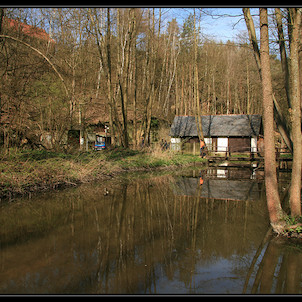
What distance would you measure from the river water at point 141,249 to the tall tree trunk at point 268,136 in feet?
2.13

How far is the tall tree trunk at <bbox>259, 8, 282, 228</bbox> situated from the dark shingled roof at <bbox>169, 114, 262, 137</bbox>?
28367mm

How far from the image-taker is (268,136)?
639cm

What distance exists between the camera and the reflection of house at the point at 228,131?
112 ft

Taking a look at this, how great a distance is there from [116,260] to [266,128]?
13.7 ft

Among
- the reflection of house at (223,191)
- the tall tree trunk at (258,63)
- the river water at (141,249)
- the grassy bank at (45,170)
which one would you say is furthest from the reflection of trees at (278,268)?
the grassy bank at (45,170)

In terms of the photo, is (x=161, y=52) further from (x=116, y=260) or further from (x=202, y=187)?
(x=116, y=260)


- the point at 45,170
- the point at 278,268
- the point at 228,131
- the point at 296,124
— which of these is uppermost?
the point at 228,131

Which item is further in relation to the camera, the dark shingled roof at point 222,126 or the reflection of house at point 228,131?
the dark shingled roof at point 222,126

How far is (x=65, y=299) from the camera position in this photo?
3592 millimetres

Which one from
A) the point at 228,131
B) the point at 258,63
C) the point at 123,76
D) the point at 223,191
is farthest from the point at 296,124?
the point at 228,131

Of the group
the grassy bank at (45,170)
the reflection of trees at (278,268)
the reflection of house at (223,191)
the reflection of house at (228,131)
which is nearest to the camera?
the reflection of trees at (278,268)

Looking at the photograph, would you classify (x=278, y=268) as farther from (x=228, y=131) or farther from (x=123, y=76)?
(x=228, y=131)

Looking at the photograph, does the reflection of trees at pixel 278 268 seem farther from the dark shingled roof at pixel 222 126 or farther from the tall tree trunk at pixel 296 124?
the dark shingled roof at pixel 222 126

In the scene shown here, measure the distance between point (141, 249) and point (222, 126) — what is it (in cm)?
3191
